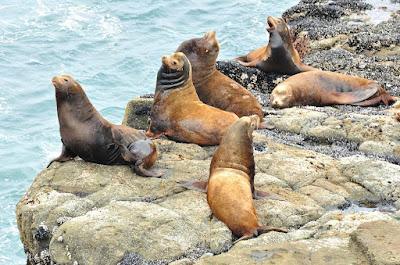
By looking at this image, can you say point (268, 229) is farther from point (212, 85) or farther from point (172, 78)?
point (212, 85)

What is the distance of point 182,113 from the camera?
8.74 m

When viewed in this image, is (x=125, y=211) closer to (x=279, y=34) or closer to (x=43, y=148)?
(x=279, y=34)

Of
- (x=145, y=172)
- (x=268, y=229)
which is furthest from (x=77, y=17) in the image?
(x=268, y=229)

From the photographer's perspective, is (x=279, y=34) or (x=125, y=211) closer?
(x=125, y=211)

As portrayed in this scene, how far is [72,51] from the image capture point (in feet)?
71.8

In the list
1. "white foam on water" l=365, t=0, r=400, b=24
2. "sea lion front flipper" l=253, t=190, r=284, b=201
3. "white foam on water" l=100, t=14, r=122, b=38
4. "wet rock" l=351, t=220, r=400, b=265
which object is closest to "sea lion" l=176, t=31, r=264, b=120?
"sea lion front flipper" l=253, t=190, r=284, b=201

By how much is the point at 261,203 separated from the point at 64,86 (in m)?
2.78

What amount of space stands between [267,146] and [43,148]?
909cm

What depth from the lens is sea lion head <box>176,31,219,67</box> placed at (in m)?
9.95

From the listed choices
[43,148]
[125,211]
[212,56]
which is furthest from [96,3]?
[125,211]

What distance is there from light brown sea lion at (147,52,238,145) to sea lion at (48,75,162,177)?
675 millimetres

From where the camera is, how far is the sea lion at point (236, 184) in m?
6.19

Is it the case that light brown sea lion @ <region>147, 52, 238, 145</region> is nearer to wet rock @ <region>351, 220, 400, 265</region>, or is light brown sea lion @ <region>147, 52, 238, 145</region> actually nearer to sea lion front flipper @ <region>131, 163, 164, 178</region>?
sea lion front flipper @ <region>131, 163, 164, 178</region>

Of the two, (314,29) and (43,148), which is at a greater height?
(314,29)
